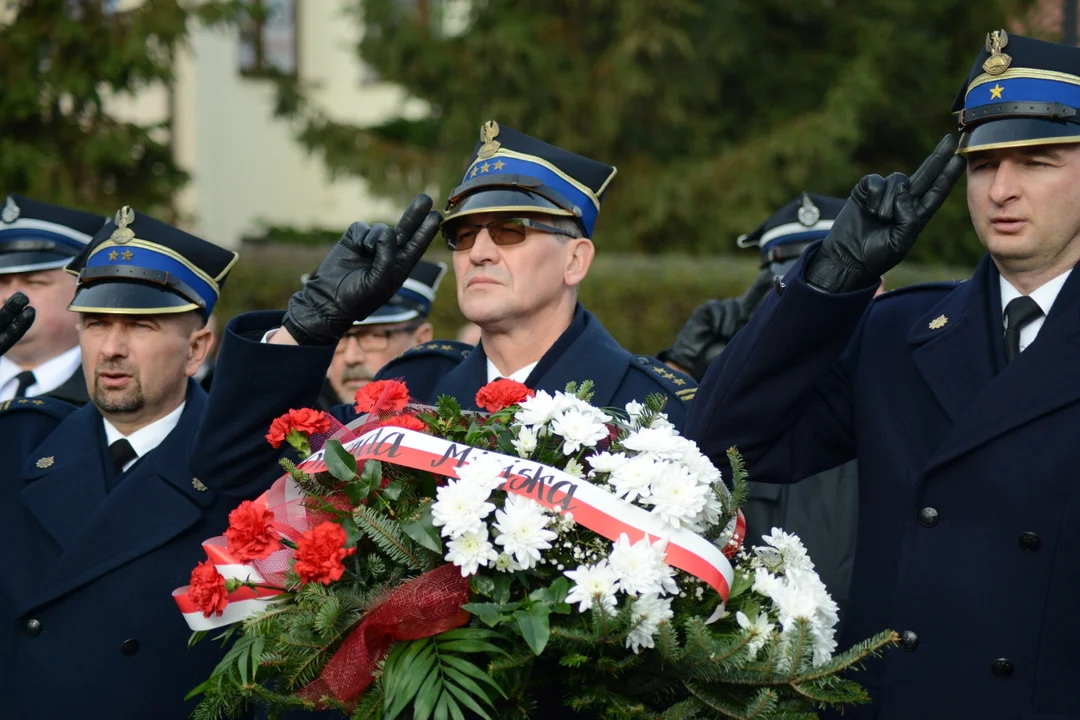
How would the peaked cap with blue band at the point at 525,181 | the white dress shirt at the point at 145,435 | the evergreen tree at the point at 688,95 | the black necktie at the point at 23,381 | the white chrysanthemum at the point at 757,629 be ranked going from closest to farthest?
the white chrysanthemum at the point at 757,629, the peaked cap with blue band at the point at 525,181, the white dress shirt at the point at 145,435, the black necktie at the point at 23,381, the evergreen tree at the point at 688,95

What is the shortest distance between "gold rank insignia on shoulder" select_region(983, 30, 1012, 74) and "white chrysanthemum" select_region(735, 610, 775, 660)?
1.38m

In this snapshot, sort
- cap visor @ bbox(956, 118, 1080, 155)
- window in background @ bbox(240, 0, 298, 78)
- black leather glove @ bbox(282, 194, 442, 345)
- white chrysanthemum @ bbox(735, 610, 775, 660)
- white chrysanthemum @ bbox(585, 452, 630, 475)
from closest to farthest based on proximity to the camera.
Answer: white chrysanthemum @ bbox(735, 610, 775, 660) → white chrysanthemum @ bbox(585, 452, 630, 475) → cap visor @ bbox(956, 118, 1080, 155) → black leather glove @ bbox(282, 194, 442, 345) → window in background @ bbox(240, 0, 298, 78)

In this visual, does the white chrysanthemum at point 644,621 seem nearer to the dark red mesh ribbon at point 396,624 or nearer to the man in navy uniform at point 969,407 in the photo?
the dark red mesh ribbon at point 396,624

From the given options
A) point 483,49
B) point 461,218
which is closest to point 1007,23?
point 483,49

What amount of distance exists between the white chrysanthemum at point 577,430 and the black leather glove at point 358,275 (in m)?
0.92

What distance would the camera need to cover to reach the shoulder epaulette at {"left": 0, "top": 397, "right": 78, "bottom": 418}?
4393mm

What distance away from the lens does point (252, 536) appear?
2838 mm

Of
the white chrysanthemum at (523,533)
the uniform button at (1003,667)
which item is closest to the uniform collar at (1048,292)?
the uniform button at (1003,667)

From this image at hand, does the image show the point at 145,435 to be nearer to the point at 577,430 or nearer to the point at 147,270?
the point at 147,270

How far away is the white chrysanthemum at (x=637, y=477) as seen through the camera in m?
2.69

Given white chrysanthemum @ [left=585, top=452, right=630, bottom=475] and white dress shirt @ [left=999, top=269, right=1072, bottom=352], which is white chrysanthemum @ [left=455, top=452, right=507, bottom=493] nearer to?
white chrysanthemum @ [left=585, top=452, right=630, bottom=475]

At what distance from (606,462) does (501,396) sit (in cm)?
35

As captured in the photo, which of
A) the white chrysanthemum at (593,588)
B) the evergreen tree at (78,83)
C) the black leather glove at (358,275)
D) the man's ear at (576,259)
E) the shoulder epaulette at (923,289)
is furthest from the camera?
the evergreen tree at (78,83)

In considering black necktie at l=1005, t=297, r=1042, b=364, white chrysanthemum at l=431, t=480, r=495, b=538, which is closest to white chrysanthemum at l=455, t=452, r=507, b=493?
white chrysanthemum at l=431, t=480, r=495, b=538
